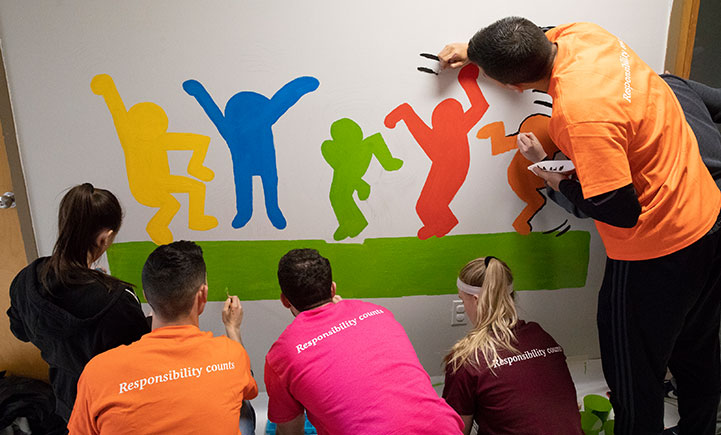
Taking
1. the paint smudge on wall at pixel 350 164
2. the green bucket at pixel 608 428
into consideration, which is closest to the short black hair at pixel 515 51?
the paint smudge on wall at pixel 350 164

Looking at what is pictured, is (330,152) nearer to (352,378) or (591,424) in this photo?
Result: (352,378)

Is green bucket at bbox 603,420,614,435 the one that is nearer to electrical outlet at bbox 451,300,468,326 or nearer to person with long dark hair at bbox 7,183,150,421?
electrical outlet at bbox 451,300,468,326

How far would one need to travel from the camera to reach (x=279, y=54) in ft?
5.21

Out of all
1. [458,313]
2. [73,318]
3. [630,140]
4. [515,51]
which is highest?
[515,51]

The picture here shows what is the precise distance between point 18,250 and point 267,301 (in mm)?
915

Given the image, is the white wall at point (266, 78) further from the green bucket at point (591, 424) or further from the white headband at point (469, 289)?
the green bucket at point (591, 424)

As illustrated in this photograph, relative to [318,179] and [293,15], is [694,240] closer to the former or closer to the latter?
[318,179]

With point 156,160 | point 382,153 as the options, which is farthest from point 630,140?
point 156,160

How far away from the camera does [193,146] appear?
166 centimetres

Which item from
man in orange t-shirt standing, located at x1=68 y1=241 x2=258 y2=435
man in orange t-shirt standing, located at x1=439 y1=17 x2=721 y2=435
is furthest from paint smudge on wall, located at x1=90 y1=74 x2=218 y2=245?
man in orange t-shirt standing, located at x1=439 y1=17 x2=721 y2=435

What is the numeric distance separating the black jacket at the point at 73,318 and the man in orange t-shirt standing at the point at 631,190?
1.21 meters

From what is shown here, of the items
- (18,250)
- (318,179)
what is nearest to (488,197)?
(318,179)

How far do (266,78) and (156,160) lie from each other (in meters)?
0.47

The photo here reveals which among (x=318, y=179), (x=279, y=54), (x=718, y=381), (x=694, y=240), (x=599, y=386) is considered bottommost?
(x=599, y=386)
